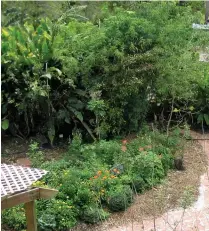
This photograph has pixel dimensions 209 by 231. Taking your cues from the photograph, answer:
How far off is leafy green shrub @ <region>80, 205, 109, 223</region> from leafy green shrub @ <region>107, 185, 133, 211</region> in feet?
0.65

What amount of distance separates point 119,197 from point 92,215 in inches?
16.3

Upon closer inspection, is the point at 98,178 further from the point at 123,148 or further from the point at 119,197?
the point at 123,148

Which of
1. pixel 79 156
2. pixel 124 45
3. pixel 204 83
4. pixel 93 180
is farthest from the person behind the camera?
pixel 204 83

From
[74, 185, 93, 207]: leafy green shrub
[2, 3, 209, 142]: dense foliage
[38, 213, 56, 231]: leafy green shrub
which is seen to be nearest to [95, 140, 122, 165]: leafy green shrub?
[2, 3, 209, 142]: dense foliage

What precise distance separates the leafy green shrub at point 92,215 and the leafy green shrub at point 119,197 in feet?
0.65

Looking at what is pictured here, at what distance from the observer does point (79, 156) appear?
227 inches

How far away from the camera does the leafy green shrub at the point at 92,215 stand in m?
4.47

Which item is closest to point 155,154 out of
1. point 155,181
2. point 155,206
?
point 155,181

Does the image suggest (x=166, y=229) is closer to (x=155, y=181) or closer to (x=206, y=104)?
(x=155, y=181)

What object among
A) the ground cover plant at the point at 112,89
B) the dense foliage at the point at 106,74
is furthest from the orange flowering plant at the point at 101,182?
the dense foliage at the point at 106,74

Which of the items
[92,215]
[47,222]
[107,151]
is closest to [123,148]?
[107,151]

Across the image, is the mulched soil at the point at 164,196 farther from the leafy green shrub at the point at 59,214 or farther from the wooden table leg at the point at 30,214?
the wooden table leg at the point at 30,214

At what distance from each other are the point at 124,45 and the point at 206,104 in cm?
197

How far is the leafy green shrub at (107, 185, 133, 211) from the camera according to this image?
4695 mm
